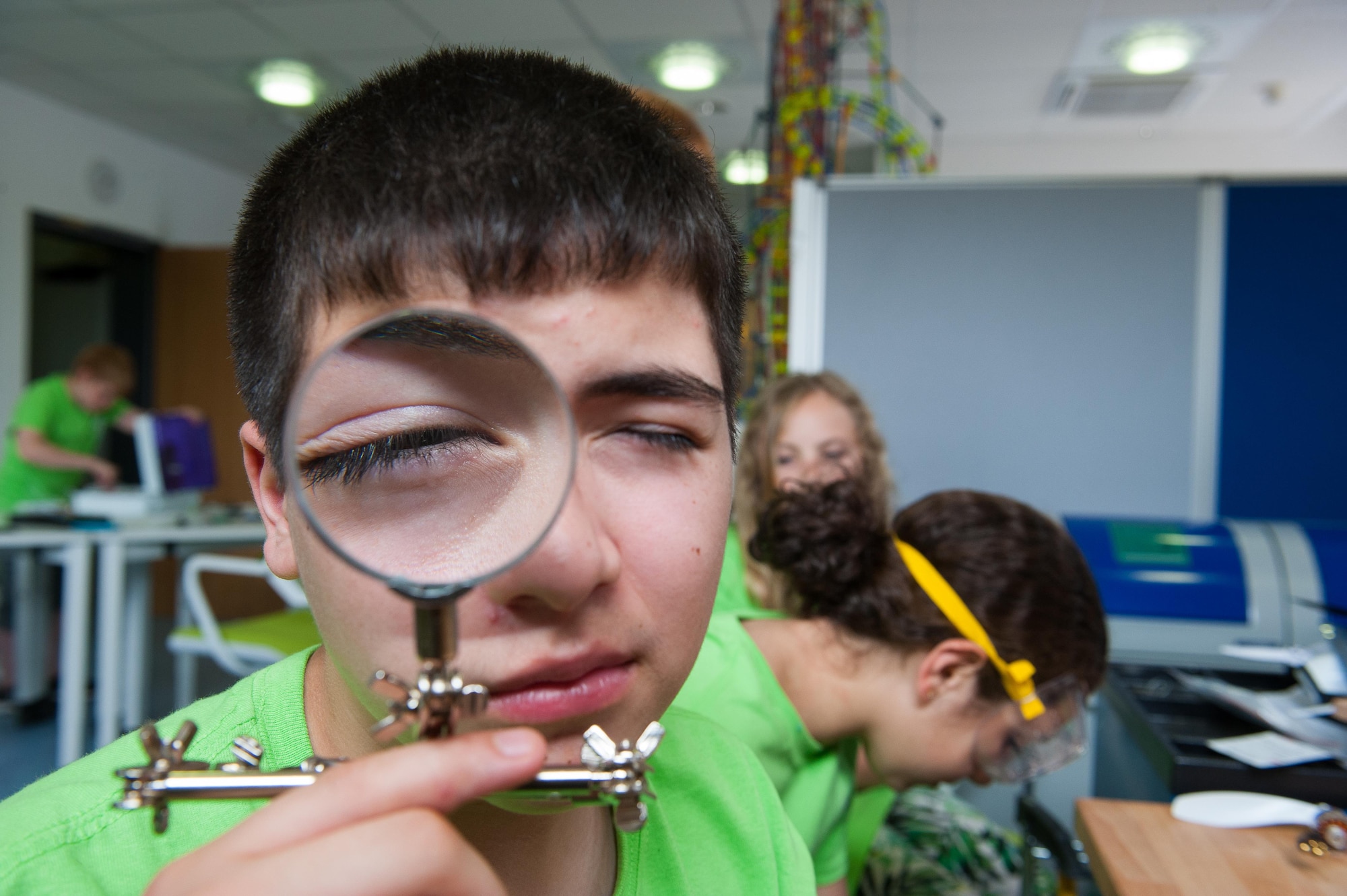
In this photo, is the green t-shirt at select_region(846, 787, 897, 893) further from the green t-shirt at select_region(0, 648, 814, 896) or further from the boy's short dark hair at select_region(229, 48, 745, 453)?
the boy's short dark hair at select_region(229, 48, 745, 453)

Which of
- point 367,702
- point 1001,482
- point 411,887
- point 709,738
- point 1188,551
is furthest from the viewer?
point 1001,482

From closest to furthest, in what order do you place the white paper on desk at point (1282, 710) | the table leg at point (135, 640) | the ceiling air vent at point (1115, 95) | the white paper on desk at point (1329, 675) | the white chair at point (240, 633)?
the white paper on desk at point (1282, 710)
the white paper on desk at point (1329, 675)
the white chair at point (240, 633)
the table leg at point (135, 640)
the ceiling air vent at point (1115, 95)

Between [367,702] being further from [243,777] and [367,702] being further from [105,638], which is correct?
[105,638]

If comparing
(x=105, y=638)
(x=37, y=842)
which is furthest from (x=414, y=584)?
(x=105, y=638)

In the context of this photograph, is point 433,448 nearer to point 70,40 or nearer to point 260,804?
point 260,804

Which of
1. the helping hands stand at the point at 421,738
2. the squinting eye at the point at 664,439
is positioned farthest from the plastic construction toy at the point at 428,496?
the squinting eye at the point at 664,439

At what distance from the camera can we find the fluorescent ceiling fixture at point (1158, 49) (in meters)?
4.62

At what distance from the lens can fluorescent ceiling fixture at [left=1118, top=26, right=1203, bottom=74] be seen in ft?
15.1

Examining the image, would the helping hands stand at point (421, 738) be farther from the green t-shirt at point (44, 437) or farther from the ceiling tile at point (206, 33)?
the ceiling tile at point (206, 33)

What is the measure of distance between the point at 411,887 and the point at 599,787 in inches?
3.4

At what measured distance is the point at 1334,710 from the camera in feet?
4.79

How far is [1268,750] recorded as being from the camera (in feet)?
4.43

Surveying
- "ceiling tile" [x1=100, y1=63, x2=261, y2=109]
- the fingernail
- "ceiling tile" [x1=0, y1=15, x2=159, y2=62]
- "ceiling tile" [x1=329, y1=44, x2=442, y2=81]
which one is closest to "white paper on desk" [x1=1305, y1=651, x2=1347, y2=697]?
the fingernail

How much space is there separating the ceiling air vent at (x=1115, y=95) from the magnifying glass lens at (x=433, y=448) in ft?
19.3
